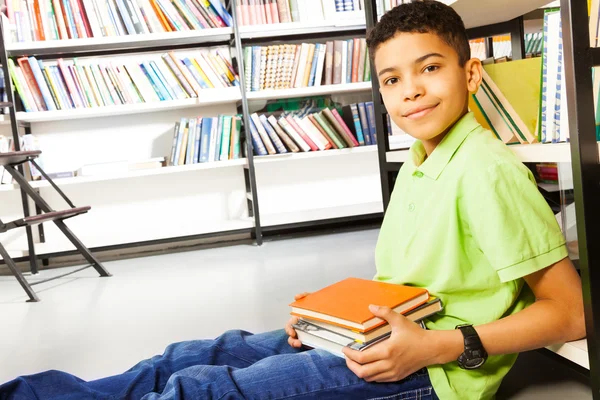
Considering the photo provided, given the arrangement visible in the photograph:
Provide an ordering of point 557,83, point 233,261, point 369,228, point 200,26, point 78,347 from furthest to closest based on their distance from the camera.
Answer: point 369,228 → point 200,26 → point 233,261 → point 78,347 → point 557,83

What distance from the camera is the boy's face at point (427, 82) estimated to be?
1.00 metres

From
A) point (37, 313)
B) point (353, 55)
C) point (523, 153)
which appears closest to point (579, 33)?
point (523, 153)

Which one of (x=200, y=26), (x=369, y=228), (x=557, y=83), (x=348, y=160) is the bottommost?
(x=369, y=228)

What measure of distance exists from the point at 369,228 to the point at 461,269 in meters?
2.71

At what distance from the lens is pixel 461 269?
95 cm

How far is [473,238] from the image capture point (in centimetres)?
95

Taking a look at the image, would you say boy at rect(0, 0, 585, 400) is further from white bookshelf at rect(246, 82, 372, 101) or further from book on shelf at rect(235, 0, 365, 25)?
book on shelf at rect(235, 0, 365, 25)

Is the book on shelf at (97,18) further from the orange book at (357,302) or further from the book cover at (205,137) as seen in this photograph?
the orange book at (357,302)

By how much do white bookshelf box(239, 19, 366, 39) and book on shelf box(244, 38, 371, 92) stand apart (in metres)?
0.08

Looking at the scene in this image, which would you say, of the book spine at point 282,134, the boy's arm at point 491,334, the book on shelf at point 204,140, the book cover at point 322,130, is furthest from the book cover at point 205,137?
the boy's arm at point 491,334

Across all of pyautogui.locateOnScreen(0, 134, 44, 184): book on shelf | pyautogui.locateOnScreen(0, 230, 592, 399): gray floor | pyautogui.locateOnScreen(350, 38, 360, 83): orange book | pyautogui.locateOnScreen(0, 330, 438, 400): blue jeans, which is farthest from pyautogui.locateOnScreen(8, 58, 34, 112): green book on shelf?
pyautogui.locateOnScreen(0, 330, 438, 400): blue jeans

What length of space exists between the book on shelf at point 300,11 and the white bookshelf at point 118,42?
7.4 inches

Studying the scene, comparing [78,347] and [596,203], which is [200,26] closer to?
[78,347]

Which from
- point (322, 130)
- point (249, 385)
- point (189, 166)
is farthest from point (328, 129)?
point (249, 385)
